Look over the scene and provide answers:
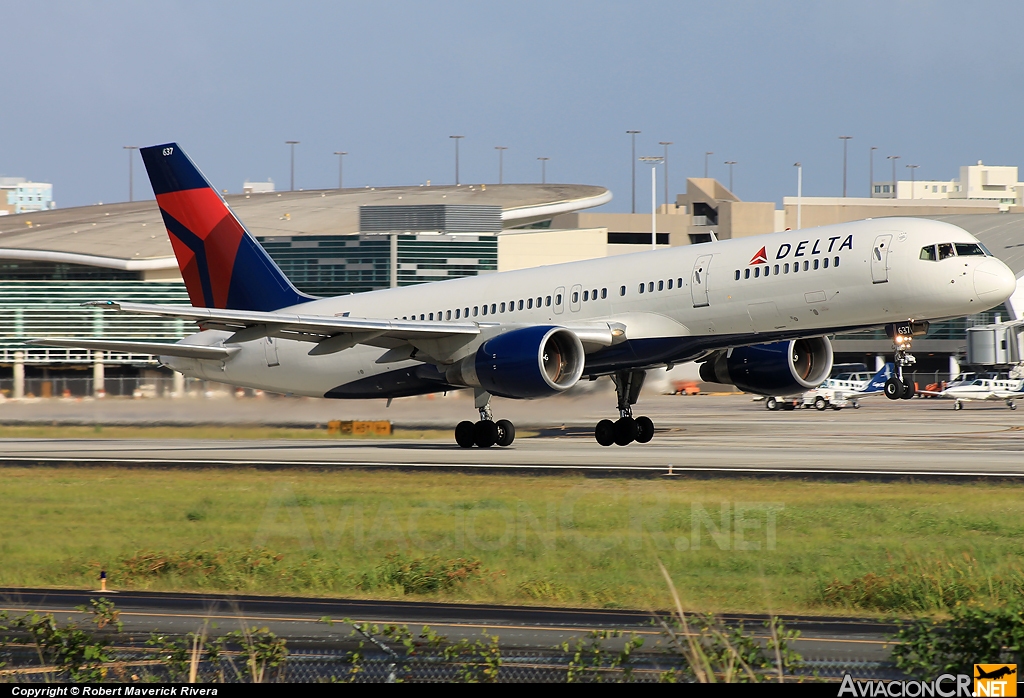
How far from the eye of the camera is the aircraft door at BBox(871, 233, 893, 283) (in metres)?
30.0

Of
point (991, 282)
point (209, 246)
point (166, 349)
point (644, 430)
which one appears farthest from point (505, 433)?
point (991, 282)

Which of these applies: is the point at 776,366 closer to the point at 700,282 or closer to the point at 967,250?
the point at 700,282

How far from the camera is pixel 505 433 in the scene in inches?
1475

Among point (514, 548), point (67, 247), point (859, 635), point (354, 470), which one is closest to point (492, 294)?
point (354, 470)

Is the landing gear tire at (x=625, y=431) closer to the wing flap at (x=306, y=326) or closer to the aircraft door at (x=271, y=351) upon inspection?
the wing flap at (x=306, y=326)

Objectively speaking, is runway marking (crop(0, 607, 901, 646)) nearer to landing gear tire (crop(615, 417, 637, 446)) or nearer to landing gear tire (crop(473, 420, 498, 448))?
landing gear tire (crop(473, 420, 498, 448))

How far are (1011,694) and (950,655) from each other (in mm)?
1154

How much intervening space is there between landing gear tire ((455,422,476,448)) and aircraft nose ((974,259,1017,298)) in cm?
1582

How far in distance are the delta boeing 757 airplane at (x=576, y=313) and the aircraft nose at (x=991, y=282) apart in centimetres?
4

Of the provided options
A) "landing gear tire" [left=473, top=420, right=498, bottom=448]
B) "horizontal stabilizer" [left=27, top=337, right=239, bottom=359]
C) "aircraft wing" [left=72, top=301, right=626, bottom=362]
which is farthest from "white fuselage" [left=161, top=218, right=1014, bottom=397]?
"landing gear tire" [left=473, top=420, right=498, bottom=448]

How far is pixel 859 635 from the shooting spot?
50.3 feet

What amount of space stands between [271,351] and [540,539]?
19885mm

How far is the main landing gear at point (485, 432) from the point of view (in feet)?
123

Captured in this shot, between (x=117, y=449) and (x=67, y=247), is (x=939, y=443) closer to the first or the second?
(x=117, y=449)
